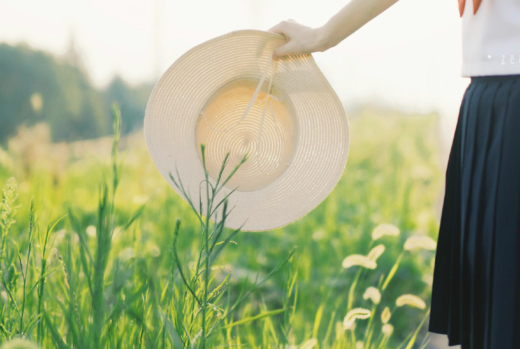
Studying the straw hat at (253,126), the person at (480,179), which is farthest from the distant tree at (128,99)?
the person at (480,179)

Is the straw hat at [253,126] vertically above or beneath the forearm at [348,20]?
beneath

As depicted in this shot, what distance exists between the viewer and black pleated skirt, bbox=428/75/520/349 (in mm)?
1231

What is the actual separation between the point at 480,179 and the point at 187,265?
87 cm

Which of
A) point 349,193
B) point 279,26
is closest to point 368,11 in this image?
point 279,26

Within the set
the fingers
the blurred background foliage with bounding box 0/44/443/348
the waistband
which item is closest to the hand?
the fingers

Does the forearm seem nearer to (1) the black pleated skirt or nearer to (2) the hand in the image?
(2) the hand

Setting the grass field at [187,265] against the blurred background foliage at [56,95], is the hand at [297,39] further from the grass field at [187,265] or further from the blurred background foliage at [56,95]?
the blurred background foliage at [56,95]

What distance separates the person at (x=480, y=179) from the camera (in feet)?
4.04

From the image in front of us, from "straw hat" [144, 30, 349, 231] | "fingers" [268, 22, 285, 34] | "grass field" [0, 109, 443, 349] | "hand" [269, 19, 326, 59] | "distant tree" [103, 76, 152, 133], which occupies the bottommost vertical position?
"grass field" [0, 109, 443, 349]

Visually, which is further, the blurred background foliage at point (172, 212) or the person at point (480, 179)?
the blurred background foliage at point (172, 212)

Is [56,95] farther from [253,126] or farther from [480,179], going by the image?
[480,179]

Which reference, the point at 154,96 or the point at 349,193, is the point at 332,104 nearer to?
the point at 154,96

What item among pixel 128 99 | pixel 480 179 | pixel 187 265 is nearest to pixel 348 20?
pixel 480 179

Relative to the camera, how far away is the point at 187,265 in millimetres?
1466
